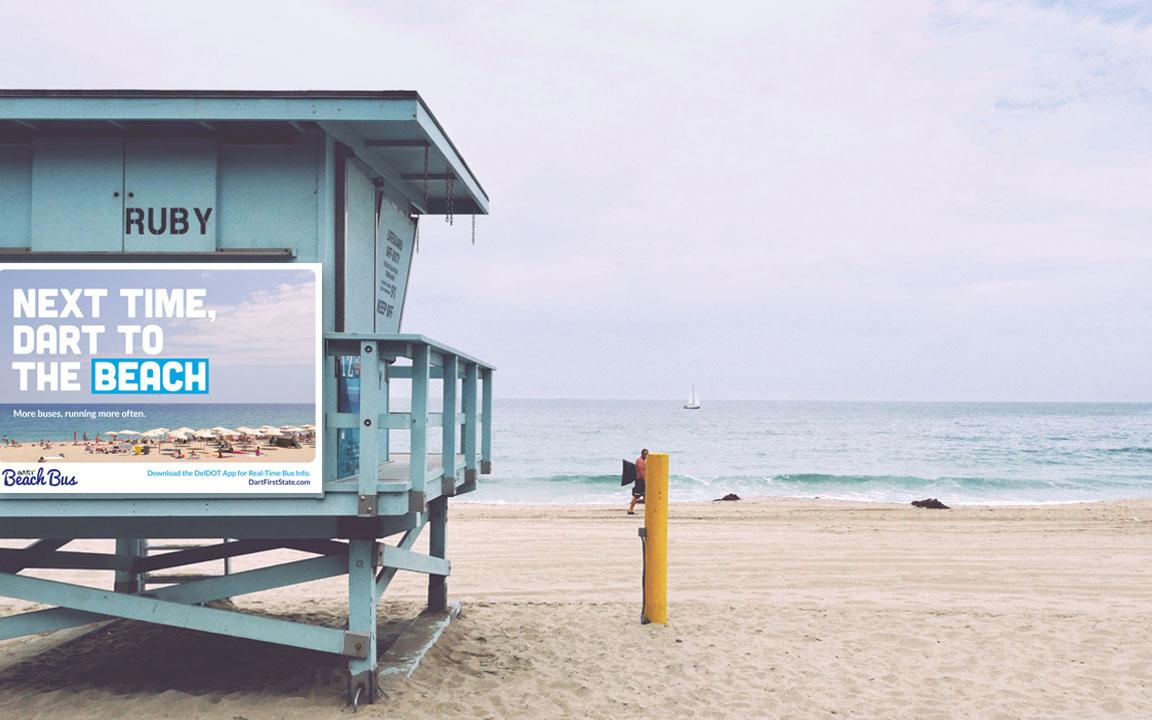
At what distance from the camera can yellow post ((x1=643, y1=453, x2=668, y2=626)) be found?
8.05m

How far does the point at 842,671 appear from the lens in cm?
720

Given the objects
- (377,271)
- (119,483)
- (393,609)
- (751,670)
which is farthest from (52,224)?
(751,670)

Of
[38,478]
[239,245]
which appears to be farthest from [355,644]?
[239,245]

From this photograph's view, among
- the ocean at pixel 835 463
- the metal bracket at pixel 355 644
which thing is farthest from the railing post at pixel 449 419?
the ocean at pixel 835 463

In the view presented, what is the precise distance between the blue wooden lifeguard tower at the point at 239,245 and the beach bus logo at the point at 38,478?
12cm

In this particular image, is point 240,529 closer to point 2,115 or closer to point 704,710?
point 2,115

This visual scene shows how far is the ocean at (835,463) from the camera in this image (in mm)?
33688

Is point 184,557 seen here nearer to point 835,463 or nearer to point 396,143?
point 396,143

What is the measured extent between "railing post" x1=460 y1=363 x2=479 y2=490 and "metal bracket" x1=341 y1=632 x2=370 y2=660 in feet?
6.56

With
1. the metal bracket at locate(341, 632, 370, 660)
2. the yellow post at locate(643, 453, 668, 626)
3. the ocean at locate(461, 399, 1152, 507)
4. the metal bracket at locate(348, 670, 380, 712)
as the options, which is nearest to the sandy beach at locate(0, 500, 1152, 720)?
the metal bracket at locate(348, 670, 380, 712)

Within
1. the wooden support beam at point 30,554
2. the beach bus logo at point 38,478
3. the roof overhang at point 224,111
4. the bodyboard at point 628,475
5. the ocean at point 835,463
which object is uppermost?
the roof overhang at point 224,111

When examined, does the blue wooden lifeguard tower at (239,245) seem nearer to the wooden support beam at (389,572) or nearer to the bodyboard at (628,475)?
the wooden support beam at (389,572)

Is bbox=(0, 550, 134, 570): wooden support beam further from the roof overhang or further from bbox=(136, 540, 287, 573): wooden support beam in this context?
the roof overhang

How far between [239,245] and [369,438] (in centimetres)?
157
